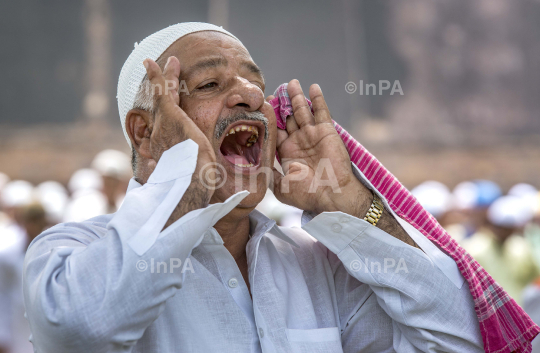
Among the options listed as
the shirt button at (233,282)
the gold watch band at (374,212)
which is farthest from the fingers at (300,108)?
the shirt button at (233,282)

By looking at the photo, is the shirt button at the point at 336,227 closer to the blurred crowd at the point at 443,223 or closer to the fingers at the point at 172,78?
the fingers at the point at 172,78

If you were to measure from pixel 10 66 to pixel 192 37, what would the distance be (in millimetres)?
9863

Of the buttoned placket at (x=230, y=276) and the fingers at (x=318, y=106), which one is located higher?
the fingers at (x=318, y=106)

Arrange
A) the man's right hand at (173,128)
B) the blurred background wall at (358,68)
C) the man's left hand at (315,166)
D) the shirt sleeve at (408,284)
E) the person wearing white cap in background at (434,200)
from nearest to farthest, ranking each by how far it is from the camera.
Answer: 1. the man's right hand at (173,128)
2. the shirt sleeve at (408,284)
3. the man's left hand at (315,166)
4. the person wearing white cap in background at (434,200)
5. the blurred background wall at (358,68)

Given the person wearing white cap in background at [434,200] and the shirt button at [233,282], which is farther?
the person wearing white cap in background at [434,200]

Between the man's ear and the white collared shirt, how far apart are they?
15 centimetres

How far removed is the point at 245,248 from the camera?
213cm

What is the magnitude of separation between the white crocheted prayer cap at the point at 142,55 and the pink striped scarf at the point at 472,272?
1.57ft

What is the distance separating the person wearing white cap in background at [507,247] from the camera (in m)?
4.57

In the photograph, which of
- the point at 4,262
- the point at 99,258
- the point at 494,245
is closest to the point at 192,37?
the point at 99,258

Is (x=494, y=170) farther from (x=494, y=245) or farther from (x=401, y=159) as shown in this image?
(x=494, y=245)

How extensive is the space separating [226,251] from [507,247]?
3.91 m

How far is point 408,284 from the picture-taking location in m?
1.76

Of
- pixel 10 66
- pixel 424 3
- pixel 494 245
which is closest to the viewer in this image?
pixel 494 245
